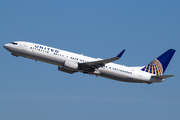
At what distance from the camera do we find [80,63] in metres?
53.0

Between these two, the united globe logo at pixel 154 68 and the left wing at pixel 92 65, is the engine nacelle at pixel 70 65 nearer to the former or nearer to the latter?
the left wing at pixel 92 65

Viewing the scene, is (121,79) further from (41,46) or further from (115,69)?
(41,46)

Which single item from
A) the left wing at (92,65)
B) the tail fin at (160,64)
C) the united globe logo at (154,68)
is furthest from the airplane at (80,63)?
the tail fin at (160,64)

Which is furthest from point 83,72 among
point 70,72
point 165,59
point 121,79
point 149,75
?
point 165,59

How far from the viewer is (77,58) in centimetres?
5372

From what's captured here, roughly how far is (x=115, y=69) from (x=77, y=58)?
7974mm

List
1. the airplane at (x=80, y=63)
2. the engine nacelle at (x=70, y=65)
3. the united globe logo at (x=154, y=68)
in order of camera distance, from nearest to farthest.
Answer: the engine nacelle at (x=70, y=65) → the airplane at (x=80, y=63) → the united globe logo at (x=154, y=68)

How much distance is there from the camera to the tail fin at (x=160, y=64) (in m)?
59.7

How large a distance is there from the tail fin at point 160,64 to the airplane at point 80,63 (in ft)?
5.31

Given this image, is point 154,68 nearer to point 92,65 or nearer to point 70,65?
point 92,65

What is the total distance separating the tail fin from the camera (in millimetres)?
59688

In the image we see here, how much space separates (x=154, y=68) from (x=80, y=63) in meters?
17.5

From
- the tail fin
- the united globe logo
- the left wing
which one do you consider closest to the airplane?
the left wing

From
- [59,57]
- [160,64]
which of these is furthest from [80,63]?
[160,64]
